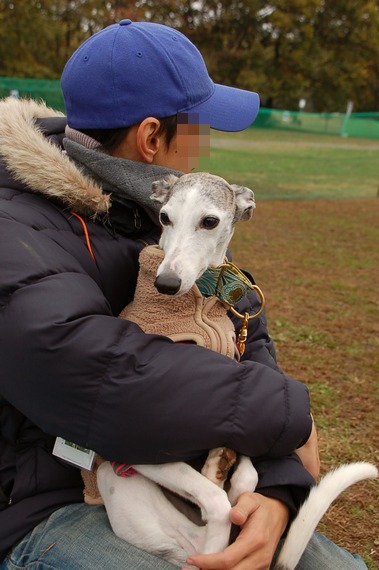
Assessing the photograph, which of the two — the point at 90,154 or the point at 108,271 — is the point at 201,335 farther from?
the point at 90,154

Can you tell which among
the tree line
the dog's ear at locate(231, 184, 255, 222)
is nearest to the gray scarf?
the dog's ear at locate(231, 184, 255, 222)

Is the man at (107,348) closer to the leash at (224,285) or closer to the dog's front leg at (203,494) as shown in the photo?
the dog's front leg at (203,494)

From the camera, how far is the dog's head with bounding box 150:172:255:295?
5.74ft

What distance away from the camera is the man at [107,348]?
141 centimetres

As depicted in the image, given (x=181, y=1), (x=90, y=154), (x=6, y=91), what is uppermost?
(x=181, y=1)

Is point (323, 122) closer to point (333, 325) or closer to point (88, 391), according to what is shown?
point (333, 325)

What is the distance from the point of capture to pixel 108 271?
1791 mm

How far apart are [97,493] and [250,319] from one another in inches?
30.0

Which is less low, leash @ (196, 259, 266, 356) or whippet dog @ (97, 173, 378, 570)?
leash @ (196, 259, 266, 356)

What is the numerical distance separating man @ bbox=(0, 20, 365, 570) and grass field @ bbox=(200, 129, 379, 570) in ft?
2.33

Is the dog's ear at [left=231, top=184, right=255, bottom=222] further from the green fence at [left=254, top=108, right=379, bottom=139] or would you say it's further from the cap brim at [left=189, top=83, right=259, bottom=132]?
the green fence at [left=254, top=108, right=379, bottom=139]

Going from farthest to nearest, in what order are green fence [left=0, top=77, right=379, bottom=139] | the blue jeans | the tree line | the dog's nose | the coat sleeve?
the tree line → green fence [left=0, top=77, right=379, bottom=139] → the dog's nose → the blue jeans → the coat sleeve

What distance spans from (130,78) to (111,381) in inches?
35.4

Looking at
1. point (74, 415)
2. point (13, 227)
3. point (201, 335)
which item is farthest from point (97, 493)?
point (13, 227)
